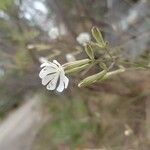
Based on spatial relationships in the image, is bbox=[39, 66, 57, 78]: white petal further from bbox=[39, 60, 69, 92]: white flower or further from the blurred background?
the blurred background

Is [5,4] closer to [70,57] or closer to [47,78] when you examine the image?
[70,57]

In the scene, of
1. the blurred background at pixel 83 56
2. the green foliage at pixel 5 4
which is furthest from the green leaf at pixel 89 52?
the green foliage at pixel 5 4

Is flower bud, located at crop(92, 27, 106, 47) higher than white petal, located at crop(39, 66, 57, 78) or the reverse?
higher

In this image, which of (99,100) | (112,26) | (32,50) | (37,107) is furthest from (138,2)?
(37,107)

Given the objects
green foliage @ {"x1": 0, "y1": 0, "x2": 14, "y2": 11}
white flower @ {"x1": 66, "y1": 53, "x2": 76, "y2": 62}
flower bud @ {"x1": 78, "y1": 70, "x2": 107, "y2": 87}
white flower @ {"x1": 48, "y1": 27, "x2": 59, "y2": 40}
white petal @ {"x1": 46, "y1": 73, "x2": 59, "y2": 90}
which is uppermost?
green foliage @ {"x1": 0, "y1": 0, "x2": 14, "y2": 11}

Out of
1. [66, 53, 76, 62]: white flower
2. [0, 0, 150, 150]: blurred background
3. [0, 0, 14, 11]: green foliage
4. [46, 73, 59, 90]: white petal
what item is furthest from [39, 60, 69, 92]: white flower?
[0, 0, 14, 11]: green foliage

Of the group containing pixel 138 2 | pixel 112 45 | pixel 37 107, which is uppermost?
pixel 37 107

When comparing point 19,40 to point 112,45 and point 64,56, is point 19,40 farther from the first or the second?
point 112,45
